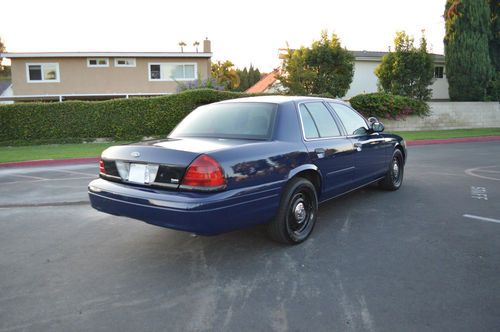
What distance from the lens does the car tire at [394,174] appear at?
6504mm

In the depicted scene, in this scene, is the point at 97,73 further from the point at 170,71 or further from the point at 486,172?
the point at 486,172

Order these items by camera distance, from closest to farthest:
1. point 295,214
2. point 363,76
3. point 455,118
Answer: point 295,214 → point 455,118 → point 363,76

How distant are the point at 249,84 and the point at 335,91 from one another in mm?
47261

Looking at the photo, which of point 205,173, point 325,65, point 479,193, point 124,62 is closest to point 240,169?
point 205,173

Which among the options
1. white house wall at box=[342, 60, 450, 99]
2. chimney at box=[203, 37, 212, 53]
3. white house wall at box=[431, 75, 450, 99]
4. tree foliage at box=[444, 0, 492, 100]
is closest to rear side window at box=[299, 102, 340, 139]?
tree foliage at box=[444, 0, 492, 100]

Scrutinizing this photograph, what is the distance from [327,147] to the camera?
4660 mm

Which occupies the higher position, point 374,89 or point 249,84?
point 249,84

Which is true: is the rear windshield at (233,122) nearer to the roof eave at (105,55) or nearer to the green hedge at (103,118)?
the green hedge at (103,118)

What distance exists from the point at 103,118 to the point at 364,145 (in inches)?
563

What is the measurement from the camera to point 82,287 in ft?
11.0

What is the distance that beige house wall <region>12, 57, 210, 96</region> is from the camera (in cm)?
2739

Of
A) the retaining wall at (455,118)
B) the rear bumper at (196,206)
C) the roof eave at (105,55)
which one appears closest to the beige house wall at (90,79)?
the roof eave at (105,55)

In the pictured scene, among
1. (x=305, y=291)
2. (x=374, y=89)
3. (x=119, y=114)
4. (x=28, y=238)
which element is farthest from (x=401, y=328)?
(x=374, y=89)

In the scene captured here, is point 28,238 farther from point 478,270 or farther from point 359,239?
point 478,270
